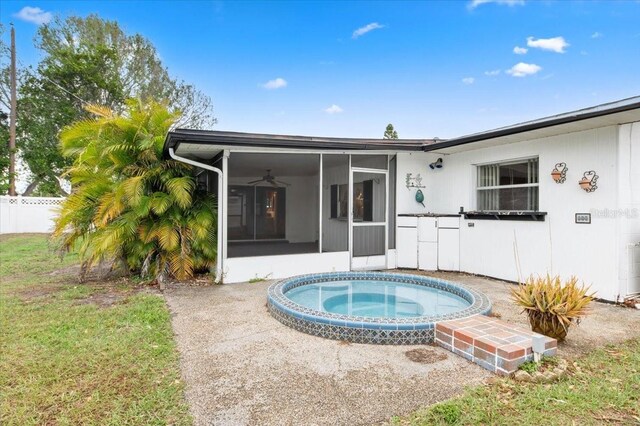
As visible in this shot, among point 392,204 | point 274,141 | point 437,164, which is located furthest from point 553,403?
point 437,164

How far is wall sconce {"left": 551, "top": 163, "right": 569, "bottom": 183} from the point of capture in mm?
6449

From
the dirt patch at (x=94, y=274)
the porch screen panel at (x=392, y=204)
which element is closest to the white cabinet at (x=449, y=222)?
the porch screen panel at (x=392, y=204)

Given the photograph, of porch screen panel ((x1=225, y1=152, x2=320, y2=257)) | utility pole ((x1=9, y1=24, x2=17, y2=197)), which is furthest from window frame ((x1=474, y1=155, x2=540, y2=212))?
utility pole ((x1=9, y1=24, x2=17, y2=197))

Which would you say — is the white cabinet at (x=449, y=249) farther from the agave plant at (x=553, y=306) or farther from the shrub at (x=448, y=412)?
the shrub at (x=448, y=412)

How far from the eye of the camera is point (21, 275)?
8.13 m

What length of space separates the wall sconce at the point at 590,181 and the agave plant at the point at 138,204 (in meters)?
6.99

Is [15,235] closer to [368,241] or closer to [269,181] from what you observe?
[269,181]

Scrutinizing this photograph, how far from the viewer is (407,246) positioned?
900 cm

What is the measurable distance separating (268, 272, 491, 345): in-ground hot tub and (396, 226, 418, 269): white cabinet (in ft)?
6.18

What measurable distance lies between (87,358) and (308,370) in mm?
2264

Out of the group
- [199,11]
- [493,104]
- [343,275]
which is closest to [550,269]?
[343,275]


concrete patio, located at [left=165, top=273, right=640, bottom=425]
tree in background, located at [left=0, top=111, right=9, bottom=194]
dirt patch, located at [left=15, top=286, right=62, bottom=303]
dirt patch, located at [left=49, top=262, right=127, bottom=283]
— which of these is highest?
tree in background, located at [left=0, top=111, right=9, bottom=194]

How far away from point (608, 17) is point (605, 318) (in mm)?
8672

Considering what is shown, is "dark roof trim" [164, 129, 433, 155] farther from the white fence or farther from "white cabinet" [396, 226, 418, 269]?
the white fence
